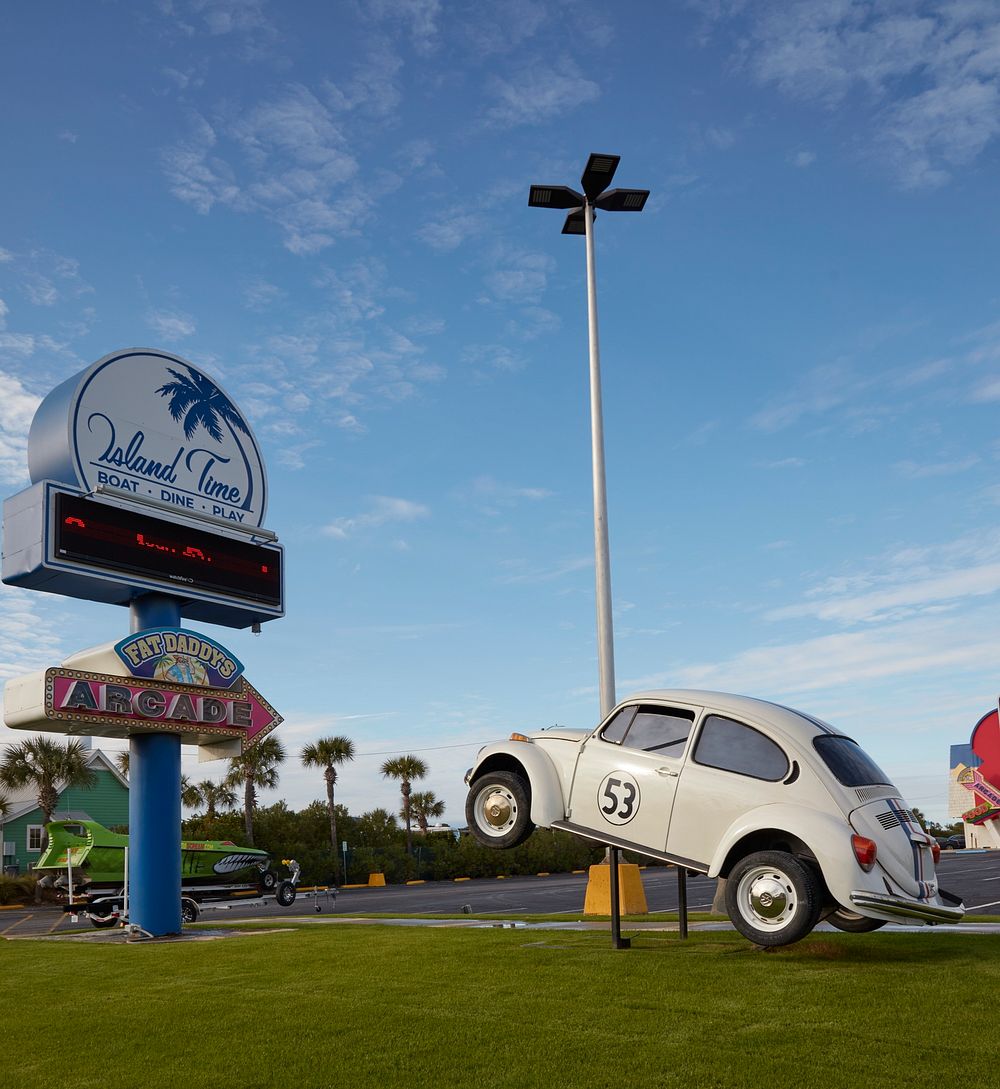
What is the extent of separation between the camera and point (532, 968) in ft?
33.4

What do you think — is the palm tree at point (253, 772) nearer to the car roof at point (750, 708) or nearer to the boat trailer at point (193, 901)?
the boat trailer at point (193, 901)

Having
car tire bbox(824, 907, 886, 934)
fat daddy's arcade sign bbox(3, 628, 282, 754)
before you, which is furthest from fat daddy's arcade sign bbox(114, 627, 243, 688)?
car tire bbox(824, 907, 886, 934)

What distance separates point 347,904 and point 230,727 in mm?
12311

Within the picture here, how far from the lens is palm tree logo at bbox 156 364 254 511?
22.6m

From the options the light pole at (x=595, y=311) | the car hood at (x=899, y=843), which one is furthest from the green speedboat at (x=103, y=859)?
the car hood at (x=899, y=843)

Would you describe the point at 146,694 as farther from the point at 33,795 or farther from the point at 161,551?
the point at 33,795

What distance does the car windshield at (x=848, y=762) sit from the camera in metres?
9.85

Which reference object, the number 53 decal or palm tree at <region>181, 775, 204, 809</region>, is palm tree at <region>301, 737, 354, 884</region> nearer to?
palm tree at <region>181, 775, 204, 809</region>

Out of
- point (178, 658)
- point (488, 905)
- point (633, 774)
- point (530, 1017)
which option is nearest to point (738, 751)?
point (633, 774)

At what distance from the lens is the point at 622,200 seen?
64.8 ft

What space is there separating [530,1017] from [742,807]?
2.94 meters

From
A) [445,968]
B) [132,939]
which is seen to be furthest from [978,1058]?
[132,939]

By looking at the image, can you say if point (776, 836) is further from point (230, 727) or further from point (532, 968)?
point (230, 727)

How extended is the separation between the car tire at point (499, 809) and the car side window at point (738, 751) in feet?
6.76
